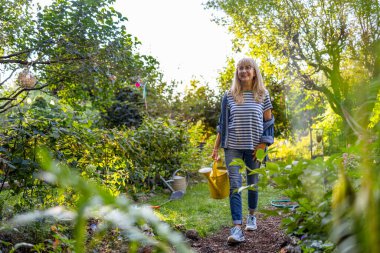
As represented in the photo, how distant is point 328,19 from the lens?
1185cm

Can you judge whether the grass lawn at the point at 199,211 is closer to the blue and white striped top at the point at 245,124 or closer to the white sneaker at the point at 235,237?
the white sneaker at the point at 235,237

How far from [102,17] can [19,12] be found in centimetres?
116

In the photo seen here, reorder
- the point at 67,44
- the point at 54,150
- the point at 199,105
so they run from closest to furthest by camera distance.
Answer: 1. the point at 54,150
2. the point at 67,44
3. the point at 199,105

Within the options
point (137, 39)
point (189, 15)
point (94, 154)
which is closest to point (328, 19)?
point (189, 15)

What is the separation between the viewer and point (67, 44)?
4109 millimetres

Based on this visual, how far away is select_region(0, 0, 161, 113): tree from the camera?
418 cm

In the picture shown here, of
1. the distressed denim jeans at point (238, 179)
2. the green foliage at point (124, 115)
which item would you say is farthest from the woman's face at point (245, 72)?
the green foliage at point (124, 115)

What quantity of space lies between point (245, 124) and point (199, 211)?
174cm

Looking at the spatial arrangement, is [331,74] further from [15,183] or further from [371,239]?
[15,183]

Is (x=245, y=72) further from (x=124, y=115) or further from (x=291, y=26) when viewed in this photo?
(x=291, y=26)

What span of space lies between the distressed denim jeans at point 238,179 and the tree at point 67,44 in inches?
76.9

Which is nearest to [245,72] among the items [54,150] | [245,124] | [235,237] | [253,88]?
[253,88]

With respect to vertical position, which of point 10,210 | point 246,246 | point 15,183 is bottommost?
point 246,246

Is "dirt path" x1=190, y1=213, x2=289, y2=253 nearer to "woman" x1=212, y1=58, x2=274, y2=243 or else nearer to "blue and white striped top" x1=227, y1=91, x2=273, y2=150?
"woman" x1=212, y1=58, x2=274, y2=243
